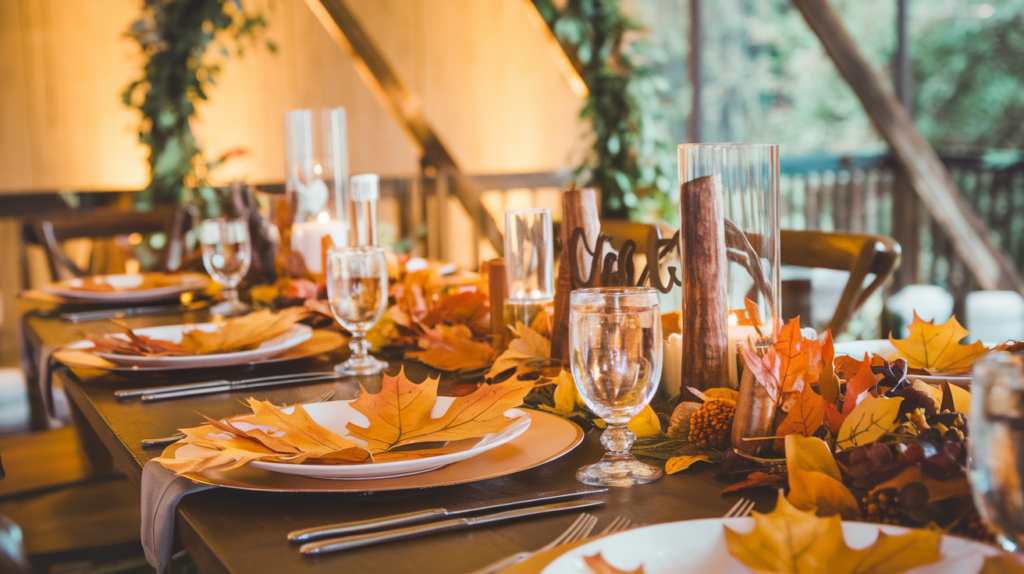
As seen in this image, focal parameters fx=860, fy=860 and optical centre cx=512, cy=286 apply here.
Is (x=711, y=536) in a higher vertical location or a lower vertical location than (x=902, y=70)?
lower

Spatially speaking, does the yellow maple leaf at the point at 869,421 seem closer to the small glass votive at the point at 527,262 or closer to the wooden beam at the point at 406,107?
the small glass votive at the point at 527,262

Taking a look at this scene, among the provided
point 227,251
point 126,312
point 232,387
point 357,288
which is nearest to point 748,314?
point 357,288

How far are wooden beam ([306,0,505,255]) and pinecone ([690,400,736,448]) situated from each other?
9.26 feet

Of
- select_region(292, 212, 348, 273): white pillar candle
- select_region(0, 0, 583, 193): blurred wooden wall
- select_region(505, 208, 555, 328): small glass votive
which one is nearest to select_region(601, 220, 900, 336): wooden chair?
select_region(505, 208, 555, 328): small glass votive

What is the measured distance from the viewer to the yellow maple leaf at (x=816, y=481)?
1.69 feet

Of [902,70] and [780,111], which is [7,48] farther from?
[780,111]

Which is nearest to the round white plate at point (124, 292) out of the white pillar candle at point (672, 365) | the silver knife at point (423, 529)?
the white pillar candle at point (672, 365)

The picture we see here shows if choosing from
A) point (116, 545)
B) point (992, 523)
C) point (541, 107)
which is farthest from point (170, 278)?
point (541, 107)

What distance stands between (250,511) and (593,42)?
2979mm

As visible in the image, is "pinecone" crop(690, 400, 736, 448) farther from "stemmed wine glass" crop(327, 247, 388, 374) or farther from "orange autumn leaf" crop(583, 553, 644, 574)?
"stemmed wine glass" crop(327, 247, 388, 374)

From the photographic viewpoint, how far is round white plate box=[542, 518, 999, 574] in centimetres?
44

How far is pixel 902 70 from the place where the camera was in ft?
11.7

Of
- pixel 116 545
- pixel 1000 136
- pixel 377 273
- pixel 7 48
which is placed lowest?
pixel 116 545

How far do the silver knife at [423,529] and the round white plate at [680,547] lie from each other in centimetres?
11
